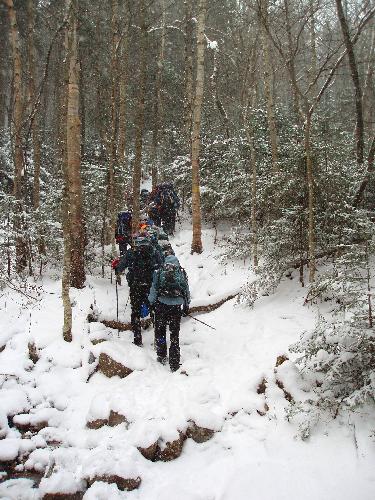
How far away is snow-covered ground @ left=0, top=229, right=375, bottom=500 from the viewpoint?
169 inches

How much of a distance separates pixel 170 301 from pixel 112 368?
4.68 feet

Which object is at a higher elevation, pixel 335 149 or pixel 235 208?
pixel 335 149

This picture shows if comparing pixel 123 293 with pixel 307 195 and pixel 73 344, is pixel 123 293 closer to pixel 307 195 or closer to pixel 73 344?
pixel 73 344

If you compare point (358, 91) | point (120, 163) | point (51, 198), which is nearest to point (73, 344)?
point (51, 198)

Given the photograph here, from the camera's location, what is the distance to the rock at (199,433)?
504 cm

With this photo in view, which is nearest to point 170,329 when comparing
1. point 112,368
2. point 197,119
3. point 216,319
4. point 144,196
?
point 112,368

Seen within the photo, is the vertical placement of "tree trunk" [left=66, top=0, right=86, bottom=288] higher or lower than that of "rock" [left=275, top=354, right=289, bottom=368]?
higher

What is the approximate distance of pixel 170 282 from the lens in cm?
640

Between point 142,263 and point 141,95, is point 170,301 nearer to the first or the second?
point 142,263

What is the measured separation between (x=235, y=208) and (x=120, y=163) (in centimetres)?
528

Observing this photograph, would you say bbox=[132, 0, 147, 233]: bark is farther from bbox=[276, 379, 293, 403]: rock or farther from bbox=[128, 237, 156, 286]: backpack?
bbox=[276, 379, 293, 403]: rock

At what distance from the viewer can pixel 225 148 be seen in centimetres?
1410

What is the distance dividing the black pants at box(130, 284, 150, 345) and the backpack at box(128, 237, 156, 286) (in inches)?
4.5

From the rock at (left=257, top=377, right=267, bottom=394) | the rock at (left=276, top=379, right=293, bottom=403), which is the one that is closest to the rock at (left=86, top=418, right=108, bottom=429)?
the rock at (left=257, top=377, right=267, bottom=394)
